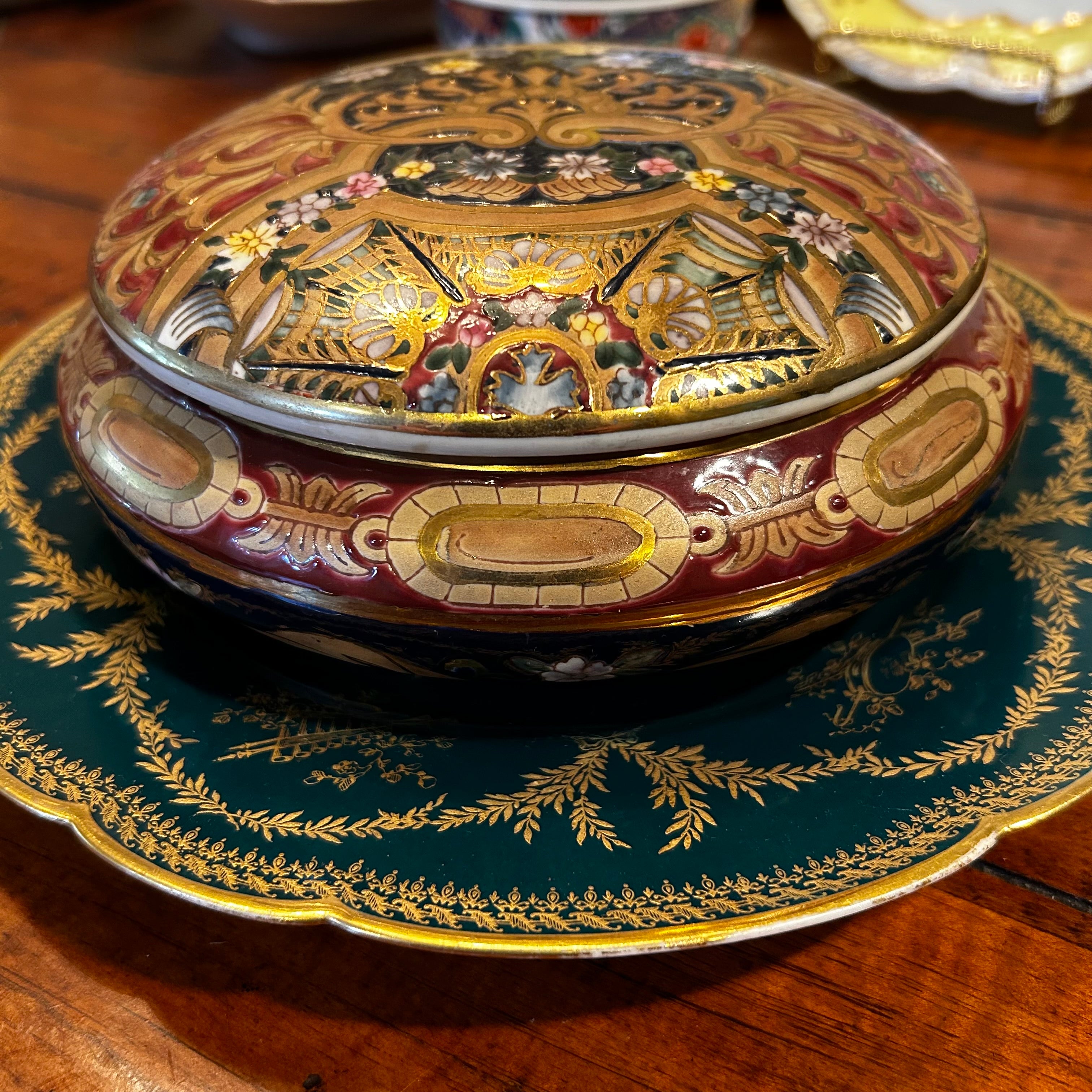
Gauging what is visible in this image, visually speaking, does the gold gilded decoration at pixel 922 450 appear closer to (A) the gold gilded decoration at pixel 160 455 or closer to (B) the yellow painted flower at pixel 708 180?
(B) the yellow painted flower at pixel 708 180

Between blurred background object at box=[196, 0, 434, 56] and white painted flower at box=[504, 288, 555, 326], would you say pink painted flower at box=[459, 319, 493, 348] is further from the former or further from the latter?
blurred background object at box=[196, 0, 434, 56]

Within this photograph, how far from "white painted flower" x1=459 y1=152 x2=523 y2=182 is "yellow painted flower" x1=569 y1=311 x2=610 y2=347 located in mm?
136

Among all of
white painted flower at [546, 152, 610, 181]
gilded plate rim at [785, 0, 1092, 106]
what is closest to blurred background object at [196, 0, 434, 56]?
gilded plate rim at [785, 0, 1092, 106]

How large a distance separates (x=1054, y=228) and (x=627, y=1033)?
1.25 metres

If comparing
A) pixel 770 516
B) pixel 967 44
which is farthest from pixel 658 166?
pixel 967 44

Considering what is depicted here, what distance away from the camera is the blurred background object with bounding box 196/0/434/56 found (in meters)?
1.82

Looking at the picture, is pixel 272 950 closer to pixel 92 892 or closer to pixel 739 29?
pixel 92 892

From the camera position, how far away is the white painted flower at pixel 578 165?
2.21ft

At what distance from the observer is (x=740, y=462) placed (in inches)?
23.8

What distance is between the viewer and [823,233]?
0.65 metres

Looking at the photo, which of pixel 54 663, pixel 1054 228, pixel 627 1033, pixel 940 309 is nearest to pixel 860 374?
pixel 940 309

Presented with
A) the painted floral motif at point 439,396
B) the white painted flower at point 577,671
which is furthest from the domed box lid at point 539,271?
the white painted flower at point 577,671

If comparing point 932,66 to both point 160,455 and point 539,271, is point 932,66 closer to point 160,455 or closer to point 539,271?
point 539,271

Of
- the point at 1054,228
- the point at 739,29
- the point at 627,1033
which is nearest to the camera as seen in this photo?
the point at 627,1033
